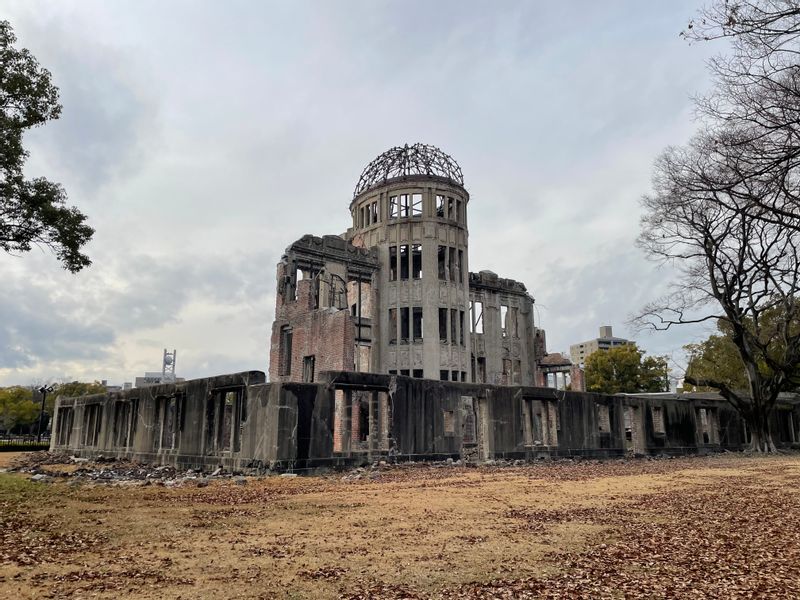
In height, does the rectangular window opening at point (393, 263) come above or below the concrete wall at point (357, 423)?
above

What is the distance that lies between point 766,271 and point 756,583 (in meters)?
25.1

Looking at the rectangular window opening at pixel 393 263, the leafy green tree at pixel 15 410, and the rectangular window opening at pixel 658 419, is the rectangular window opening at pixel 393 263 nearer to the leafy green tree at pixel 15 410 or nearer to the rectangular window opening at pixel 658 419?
the rectangular window opening at pixel 658 419

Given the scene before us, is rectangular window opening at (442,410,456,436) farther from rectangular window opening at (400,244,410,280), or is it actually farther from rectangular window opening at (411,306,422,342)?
rectangular window opening at (400,244,410,280)

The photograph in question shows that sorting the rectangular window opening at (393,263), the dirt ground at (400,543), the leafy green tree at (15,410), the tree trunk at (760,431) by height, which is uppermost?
the rectangular window opening at (393,263)

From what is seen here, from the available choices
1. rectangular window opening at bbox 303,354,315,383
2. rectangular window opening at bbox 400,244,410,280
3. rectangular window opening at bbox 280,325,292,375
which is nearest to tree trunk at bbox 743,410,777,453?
rectangular window opening at bbox 400,244,410,280

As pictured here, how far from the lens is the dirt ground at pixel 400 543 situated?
4.75 meters

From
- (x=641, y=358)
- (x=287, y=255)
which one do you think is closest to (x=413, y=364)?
(x=287, y=255)

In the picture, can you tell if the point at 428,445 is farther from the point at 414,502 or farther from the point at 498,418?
the point at 414,502

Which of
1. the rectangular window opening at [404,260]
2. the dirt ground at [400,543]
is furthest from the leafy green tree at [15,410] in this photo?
the dirt ground at [400,543]

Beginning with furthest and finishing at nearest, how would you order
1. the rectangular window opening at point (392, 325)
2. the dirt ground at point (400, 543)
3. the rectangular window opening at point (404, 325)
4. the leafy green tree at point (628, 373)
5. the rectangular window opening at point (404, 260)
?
1. the leafy green tree at point (628, 373)
2. the rectangular window opening at point (404, 260)
3. the rectangular window opening at point (404, 325)
4. the rectangular window opening at point (392, 325)
5. the dirt ground at point (400, 543)

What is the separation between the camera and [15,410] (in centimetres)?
5628

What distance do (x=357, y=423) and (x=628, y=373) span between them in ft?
121

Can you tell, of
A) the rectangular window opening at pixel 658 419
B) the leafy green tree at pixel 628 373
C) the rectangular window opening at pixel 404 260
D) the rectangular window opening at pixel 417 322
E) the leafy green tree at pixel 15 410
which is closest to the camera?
the rectangular window opening at pixel 658 419

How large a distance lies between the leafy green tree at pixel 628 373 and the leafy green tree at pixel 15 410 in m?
53.6
